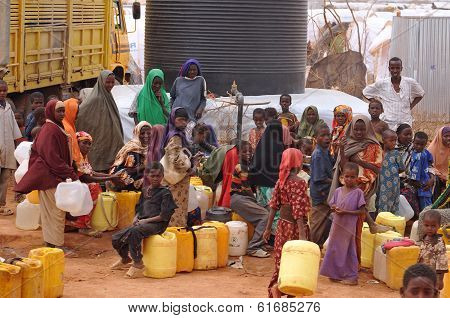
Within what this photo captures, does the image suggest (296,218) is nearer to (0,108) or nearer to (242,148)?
(242,148)

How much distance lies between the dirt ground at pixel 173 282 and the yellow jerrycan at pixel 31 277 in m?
0.58

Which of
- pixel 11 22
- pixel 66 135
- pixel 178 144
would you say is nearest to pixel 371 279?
pixel 178 144

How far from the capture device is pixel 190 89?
11.4 m

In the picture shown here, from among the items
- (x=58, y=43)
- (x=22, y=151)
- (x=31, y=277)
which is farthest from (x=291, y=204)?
(x=58, y=43)

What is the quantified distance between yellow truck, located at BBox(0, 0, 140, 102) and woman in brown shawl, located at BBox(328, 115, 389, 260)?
4798 millimetres

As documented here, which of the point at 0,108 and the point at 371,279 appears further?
the point at 0,108

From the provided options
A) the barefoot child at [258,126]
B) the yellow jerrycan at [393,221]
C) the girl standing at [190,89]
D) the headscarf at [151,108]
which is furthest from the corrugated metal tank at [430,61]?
the yellow jerrycan at [393,221]

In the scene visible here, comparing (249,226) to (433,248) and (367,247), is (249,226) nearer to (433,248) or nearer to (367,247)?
(367,247)

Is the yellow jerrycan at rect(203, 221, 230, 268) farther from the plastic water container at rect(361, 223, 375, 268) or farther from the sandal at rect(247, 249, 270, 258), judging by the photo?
the plastic water container at rect(361, 223, 375, 268)

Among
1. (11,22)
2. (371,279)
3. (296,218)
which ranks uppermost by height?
(11,22)

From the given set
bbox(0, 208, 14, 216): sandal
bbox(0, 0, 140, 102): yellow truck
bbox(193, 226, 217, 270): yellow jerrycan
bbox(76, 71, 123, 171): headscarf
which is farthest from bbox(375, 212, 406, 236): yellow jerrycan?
bbox(0, 0, 140, 102): yellow truck

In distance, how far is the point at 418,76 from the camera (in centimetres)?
1856

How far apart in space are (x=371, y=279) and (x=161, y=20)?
734cm

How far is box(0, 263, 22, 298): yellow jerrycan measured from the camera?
22.0 ft
